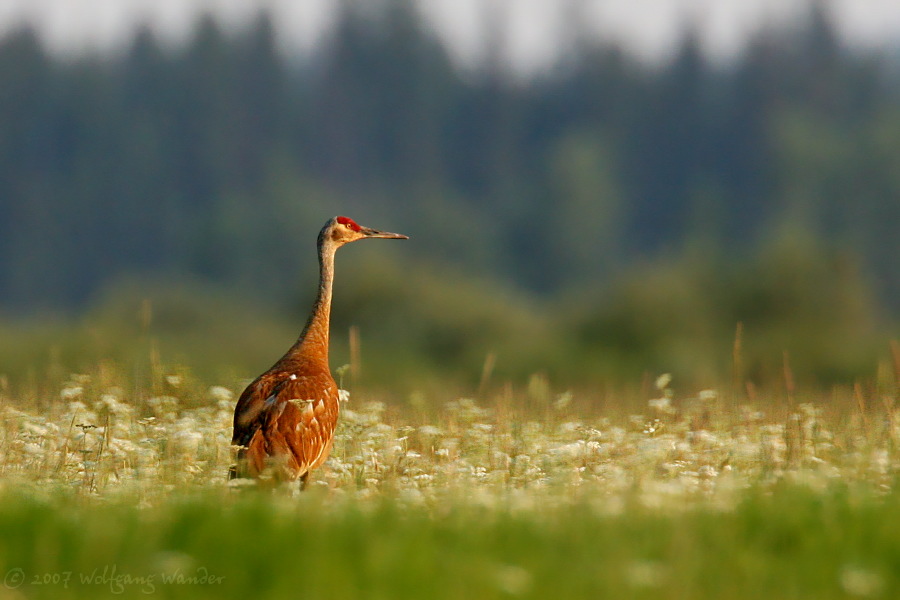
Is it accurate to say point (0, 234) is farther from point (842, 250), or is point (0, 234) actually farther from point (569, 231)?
point (842, 250)

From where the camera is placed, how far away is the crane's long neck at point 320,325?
28.8 feet

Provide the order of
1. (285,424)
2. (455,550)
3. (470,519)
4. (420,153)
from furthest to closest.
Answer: (420,153) → (285,424) → (470,519) → (455,550)

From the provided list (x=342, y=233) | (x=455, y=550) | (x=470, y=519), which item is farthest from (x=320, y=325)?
(x=455, y=550)

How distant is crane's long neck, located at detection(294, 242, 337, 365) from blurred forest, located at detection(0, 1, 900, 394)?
6.59 metres

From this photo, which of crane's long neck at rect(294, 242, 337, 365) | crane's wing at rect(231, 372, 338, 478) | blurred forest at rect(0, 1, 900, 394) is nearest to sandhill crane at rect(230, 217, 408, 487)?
crane's wing at rect(231, 372, 338, 478)

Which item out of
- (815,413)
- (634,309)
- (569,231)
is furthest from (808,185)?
(815,413)

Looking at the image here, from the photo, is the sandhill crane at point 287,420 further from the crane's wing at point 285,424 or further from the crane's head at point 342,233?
the crane's head at point 342,233

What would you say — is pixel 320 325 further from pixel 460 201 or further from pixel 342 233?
pixel 460 201

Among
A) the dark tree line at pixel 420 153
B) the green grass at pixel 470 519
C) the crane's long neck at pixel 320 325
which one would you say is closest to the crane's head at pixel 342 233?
the crane's long neck at pixel 320 325

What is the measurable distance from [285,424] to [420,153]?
44.0 metres

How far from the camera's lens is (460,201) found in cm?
4359

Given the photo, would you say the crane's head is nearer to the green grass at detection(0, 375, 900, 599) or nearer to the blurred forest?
→ the green grass at detection(0, 375, 900, 599)

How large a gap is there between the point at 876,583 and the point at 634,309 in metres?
20.0

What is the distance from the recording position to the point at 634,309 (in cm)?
2427
